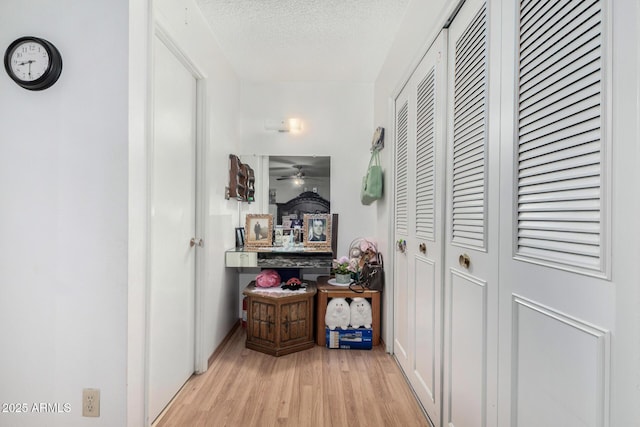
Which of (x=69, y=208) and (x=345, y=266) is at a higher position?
(x=69, y=208)

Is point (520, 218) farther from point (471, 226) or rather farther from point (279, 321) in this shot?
point (279, 321)

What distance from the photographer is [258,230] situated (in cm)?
320

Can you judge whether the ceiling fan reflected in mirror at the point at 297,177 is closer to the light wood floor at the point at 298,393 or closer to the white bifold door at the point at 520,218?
the light wood floor at the point at 298,393

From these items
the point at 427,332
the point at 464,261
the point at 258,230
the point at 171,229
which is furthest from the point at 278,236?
the point at 464,261

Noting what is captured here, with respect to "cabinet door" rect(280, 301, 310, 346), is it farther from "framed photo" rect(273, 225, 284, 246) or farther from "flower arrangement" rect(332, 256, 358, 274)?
"framed photo" rect(273, 225, 284, 246)

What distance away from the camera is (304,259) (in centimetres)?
299

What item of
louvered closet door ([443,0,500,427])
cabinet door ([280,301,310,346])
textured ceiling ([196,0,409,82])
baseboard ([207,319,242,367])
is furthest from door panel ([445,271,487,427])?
textured ceiling ([196,0,409,82])

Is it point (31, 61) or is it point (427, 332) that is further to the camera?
point (427, 332)

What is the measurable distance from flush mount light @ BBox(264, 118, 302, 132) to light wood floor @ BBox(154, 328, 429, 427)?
2.10 meters

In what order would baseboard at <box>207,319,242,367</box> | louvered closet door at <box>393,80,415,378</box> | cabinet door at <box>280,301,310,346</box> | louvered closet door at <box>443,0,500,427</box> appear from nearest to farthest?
1. louvered closet door at <box>443,0,500,427</box>
2. louvered closet door at <box>393,80,415,378</box>
3. baseboard at <box>207,319,242,367</box>
4. cabinet door at <box>280,301,310,346</box>

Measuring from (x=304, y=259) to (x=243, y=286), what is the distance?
2.67ft

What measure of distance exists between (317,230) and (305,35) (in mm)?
1700

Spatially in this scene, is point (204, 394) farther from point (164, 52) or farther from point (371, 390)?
point (164, 52)

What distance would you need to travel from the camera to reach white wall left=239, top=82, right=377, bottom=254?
337 centimetres
